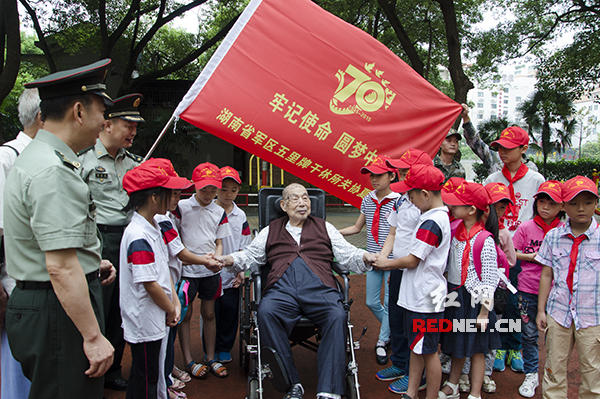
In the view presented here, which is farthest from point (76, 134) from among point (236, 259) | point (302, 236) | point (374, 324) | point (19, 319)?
point (374, 324)

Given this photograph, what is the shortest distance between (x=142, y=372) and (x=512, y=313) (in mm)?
3008

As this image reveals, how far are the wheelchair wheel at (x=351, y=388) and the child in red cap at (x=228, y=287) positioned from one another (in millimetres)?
1297

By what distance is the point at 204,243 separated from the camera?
3412 mm

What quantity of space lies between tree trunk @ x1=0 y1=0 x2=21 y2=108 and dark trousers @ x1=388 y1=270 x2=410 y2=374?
761cm

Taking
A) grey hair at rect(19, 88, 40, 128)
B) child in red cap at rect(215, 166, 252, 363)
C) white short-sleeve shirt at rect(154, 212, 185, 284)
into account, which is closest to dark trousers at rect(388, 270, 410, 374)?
child in red cap at rect(215, 166, 252, 363)

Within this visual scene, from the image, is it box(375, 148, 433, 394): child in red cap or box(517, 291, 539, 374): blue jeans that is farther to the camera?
box(517, 291, 539, 374): blue jeans

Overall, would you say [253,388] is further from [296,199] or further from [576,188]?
[576,188]

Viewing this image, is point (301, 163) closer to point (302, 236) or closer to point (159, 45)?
point (302, 236)

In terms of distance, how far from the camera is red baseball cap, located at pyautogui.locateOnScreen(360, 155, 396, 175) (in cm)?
350

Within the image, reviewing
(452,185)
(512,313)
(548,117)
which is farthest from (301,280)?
(548,117)

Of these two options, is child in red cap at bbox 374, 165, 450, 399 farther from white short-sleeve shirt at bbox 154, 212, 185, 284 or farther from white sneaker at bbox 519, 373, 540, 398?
white short-sleeve shirt at bbox 154, 212, 185, 284

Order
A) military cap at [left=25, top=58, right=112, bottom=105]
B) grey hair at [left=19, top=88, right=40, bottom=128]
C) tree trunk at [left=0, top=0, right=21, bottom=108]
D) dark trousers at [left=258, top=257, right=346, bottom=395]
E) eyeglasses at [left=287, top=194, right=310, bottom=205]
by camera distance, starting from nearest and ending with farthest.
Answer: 1. military cap at [left=25, top=58, right=112, bottom=105]
2. grey hair at [left=19, top=88, right=40, bottom=128]
3. dark trousers at [left=258, top=257, right=346, bottom=395]
4. eyeglasses at [left=287, top=194, right=310, bottom=205]
5. tree trunk at [left=0, top=0, right=21, bottom=108]

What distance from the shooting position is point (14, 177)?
1.62m

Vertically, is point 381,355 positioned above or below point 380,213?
below
